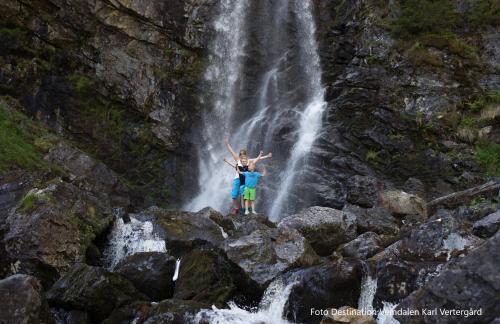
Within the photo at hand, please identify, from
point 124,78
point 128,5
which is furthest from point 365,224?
point 128,5

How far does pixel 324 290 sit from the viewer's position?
736 centimetres

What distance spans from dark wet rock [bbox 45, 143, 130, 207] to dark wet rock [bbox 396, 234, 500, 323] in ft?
39.3

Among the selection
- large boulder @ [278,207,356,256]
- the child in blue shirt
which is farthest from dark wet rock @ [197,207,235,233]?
large boulder @ [278,207,356,256]

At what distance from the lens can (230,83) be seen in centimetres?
2052

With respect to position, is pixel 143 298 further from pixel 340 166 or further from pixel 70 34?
pixel 70 34

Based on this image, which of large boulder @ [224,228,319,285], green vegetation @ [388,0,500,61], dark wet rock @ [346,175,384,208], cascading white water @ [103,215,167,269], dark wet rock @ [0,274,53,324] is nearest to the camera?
dark wet rock @ [0,274,53,324]

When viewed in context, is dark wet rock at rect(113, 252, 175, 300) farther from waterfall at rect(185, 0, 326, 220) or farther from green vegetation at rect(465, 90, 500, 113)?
green vegetation at rect(465, 90, 500, 113)

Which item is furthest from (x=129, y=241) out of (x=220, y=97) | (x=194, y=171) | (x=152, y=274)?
(x=220, y=97)

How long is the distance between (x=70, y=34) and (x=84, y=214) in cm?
1112

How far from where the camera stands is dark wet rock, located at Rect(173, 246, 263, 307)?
7.88 meters

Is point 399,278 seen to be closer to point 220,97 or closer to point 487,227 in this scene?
point 487,227

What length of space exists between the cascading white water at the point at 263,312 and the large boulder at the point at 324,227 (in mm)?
2322

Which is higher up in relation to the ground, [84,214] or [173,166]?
[173,166]

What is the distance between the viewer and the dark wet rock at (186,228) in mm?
10492
